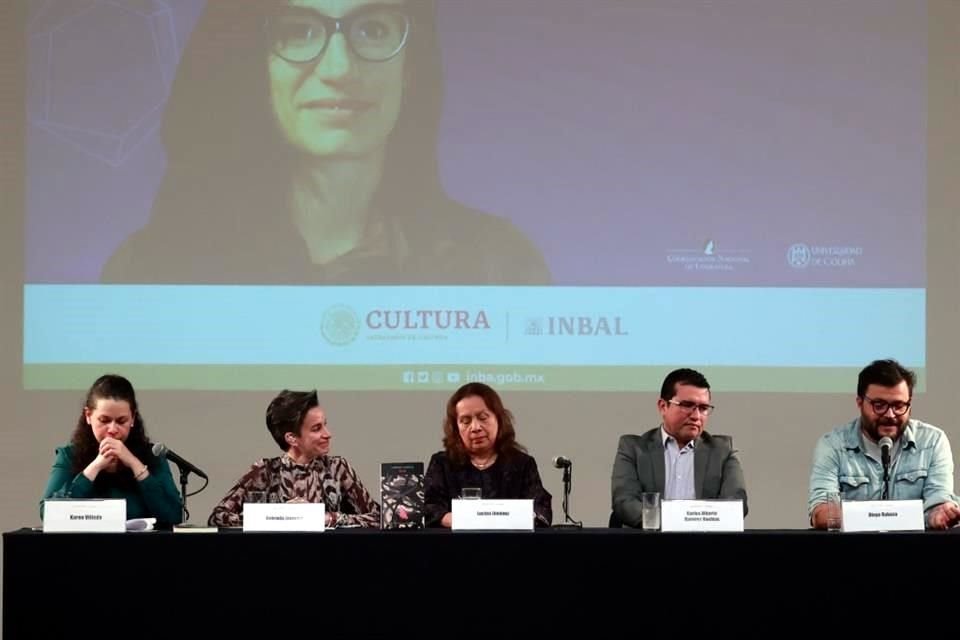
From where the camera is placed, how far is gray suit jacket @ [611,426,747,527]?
4.17 m

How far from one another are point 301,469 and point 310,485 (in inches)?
2.3

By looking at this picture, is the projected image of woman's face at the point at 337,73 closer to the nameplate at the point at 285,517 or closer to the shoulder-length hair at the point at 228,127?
the shoulder-length hair at the point at 228,127

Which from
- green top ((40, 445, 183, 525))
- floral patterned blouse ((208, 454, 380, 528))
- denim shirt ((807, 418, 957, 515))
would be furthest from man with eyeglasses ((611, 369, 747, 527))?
green top ((40, 445, 183, 525))

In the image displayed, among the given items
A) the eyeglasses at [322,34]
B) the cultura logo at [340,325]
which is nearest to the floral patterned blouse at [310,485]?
the cultura logo at [340,325]

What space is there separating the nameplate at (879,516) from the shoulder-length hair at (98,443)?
6.39 ft

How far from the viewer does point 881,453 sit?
401 cm

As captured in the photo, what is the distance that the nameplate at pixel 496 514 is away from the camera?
3605 mm

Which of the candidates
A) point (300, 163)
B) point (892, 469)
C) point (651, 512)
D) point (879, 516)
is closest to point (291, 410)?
point (651, 512)

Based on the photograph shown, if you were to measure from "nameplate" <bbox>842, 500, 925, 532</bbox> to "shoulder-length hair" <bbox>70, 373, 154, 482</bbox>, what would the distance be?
6.39ft

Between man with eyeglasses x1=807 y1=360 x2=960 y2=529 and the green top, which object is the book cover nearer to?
the green top

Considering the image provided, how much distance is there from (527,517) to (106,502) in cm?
107
